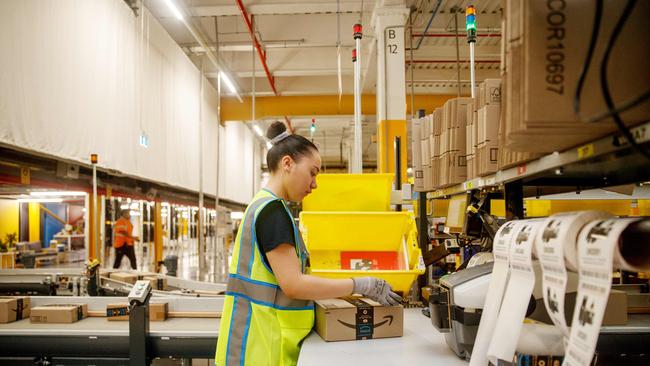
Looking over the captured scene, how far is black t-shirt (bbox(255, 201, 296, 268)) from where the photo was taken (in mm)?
1776

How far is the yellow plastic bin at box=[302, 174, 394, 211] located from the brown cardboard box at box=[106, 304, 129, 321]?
1.69 metres

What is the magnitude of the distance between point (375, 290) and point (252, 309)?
1.78 ft

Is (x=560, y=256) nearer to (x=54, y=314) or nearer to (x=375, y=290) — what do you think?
(x=375, y=290)

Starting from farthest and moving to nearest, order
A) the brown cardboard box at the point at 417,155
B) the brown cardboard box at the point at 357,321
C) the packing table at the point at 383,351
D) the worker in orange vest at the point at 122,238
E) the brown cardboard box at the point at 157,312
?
1. the worker in orange vest at the point at 122,238
2. the brown cardboard box at the point at 157,312
3. the brown cardboard box at the point at 417,155
4. the brown cardboard box at the point at 357,321
5. the packing table at the point at 383,351

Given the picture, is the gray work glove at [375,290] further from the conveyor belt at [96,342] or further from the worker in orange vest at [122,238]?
the worker in orange vest at [122,238]

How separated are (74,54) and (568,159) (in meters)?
5.56

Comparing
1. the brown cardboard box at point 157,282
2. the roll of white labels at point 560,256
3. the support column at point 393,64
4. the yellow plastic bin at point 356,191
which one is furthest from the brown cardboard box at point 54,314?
the support column at point 393,64

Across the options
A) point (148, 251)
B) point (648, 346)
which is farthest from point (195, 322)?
point (148, 251)

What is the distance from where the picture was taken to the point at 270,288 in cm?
188

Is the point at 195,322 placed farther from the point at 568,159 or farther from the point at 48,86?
the point at 48,86

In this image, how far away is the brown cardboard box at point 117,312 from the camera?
3.29 metres

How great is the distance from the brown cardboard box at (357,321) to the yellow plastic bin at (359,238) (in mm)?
415

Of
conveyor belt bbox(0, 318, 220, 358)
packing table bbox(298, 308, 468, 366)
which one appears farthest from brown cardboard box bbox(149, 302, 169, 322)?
packing table bbox(298, 308, 468, 366)

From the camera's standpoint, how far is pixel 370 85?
10656mm
